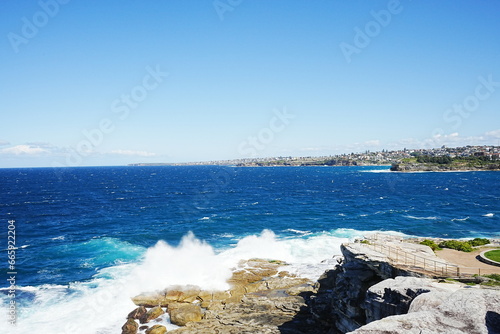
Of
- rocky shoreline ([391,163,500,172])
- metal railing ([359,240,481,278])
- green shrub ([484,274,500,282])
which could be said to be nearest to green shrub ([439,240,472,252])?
metal railing ([359,240,481,278])

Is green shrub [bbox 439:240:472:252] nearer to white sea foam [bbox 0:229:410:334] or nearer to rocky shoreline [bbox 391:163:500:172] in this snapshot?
white sea foam [bbox 0:229:410:334]

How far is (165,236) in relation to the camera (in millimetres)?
50625

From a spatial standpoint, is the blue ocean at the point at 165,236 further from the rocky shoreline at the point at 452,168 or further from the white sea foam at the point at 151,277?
the rocky shoreline at the point at 452,168

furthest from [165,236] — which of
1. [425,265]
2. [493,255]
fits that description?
[493,255]

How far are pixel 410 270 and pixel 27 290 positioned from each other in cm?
3456

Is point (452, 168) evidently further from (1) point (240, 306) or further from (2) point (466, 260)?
(1) point (240, 306)

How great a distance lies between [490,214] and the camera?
209ft

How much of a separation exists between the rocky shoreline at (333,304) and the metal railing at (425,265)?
622 mm

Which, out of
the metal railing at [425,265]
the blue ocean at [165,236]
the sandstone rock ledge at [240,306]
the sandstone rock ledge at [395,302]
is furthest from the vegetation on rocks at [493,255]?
the blue ocean at [165,236]

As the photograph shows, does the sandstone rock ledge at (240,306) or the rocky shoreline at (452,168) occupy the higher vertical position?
the rocky shoreline at (452,168)

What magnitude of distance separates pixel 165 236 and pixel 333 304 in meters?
33.3

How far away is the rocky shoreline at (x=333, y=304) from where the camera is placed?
11422 millimetres

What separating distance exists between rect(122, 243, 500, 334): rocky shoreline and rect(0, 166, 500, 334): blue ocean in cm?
283

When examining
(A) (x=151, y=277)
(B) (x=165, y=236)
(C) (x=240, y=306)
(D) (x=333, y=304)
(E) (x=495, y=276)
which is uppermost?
(E) (x=495, y=276)
